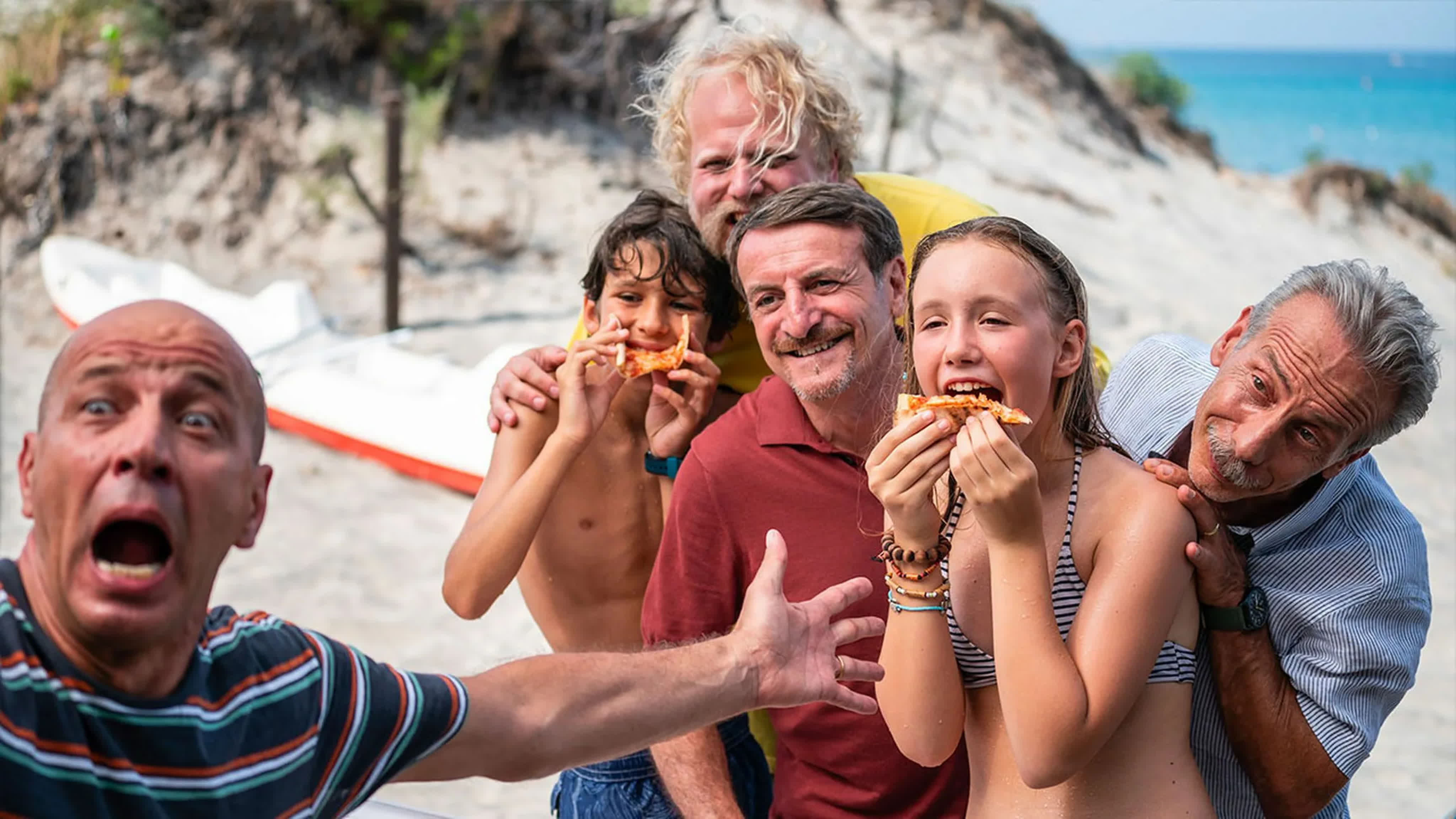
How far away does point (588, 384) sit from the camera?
325cm

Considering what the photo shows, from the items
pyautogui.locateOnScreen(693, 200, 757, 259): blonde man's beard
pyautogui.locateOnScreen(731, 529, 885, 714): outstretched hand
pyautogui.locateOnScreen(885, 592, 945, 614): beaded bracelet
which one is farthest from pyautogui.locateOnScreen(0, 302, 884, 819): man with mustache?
pyautogui.locateOnScreen(693, 200, 757, 259): blonde man's beard

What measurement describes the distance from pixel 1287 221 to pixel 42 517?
63.5 ft

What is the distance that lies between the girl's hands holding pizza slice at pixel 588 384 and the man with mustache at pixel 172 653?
1.17 metres

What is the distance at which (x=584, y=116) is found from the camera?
594 inches

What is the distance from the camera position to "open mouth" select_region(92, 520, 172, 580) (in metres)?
1.69

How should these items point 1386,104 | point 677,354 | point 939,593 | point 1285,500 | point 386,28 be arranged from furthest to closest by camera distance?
point 1386,104, point 386,28, point 677,354, point 1285,500, point 939,593

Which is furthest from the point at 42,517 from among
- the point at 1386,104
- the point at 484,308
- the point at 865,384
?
the point at 1386,104

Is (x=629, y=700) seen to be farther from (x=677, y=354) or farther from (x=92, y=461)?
(x=677, y=354)

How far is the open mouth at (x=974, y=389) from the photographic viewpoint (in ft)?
8.02

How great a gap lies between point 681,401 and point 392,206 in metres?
8.78

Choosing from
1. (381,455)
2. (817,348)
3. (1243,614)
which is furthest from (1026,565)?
(381,455)

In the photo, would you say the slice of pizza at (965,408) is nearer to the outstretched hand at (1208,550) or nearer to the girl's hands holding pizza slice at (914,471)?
the girl's hands holding pizza slice at (914,471)

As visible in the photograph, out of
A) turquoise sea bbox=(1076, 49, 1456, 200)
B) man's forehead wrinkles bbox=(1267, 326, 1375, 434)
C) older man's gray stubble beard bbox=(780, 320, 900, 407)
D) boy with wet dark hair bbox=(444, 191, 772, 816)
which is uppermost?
man's forehead wrinkles bbox=(1267, 326, 1375, 434)

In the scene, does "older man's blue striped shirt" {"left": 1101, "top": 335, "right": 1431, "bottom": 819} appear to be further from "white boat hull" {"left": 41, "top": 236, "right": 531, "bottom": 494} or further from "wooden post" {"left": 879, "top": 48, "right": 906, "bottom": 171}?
"wooden post" {"left": 879, "top": 48, "right": 906, "bottom": 171}
